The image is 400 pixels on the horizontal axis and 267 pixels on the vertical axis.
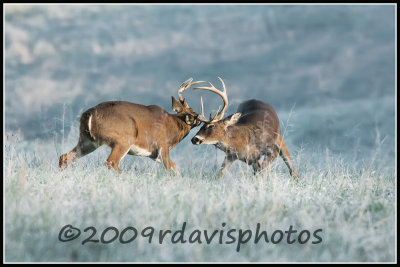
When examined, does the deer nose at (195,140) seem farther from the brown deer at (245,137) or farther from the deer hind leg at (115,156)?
the deer hind leg at (115,156)

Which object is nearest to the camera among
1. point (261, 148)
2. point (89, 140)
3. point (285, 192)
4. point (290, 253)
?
point (290, 253)

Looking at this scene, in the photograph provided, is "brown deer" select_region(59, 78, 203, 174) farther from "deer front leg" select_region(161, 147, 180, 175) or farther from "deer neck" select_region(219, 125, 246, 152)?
"deer neck" select_region(219, 125, 246, 152)

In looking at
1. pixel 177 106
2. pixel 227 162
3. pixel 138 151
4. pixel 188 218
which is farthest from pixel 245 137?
pixel 188 218

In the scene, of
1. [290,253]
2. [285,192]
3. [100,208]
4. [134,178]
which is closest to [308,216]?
[290,253]

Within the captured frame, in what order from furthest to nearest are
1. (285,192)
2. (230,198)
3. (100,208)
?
(285,192) < (230,198) < (100,208)

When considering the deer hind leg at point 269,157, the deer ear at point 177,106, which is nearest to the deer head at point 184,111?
the deer ear at point 177,106

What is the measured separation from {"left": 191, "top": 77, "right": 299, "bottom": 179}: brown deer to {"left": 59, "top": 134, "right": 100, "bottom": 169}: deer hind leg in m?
1.81

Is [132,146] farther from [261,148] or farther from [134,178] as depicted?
[261,148]

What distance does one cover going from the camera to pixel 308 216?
4.98 meters

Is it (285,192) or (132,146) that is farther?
(132,146)

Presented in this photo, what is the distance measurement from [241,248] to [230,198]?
1.04 meters

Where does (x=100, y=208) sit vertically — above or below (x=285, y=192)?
above

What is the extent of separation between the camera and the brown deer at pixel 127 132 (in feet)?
24.0

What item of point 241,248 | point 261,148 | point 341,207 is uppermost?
point 241,248
